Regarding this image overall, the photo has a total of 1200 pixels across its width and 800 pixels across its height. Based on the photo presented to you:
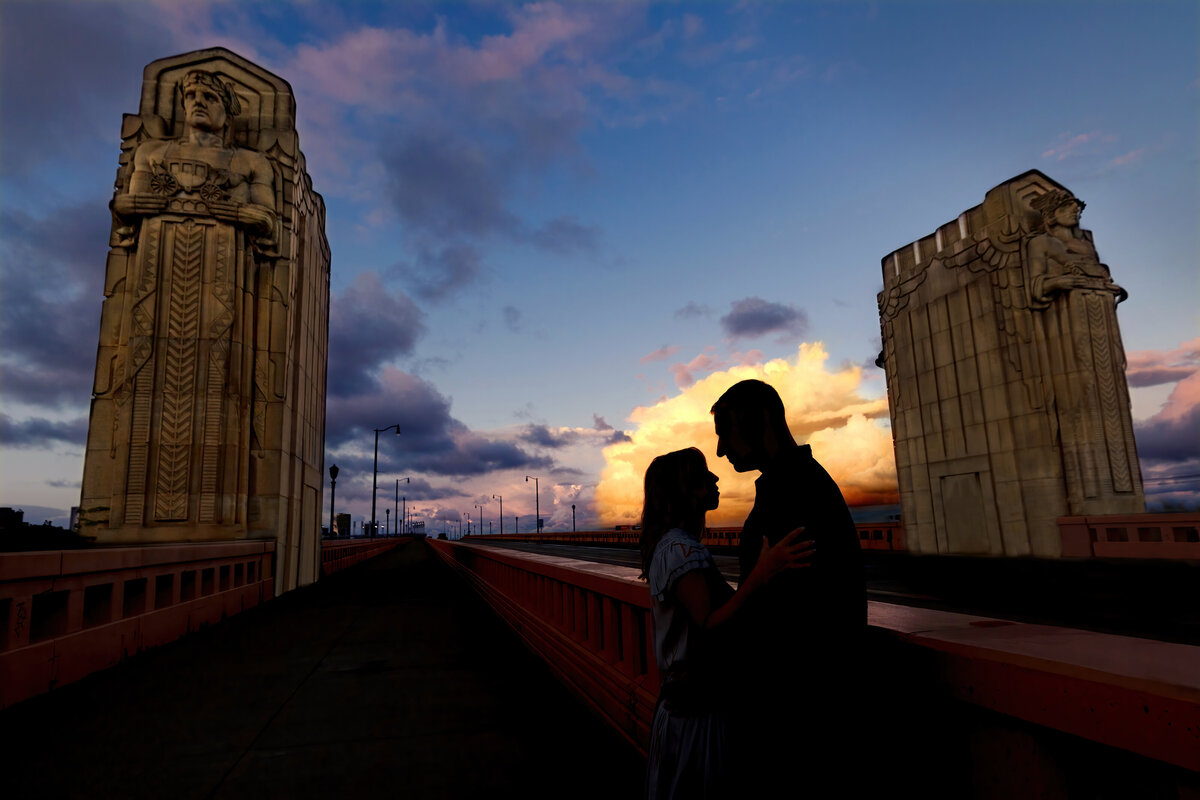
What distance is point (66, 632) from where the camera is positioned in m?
7.80

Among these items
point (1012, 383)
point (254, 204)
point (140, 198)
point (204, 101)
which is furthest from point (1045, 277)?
point (140, 198)

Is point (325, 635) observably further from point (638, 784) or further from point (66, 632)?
point (638, 784)

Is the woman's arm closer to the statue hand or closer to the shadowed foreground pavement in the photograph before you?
the shadowed foreground pavement

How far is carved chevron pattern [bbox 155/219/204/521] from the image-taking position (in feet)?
54.9

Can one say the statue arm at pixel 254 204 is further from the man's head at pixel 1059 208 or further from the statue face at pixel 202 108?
the man's head at pixel 1059 208

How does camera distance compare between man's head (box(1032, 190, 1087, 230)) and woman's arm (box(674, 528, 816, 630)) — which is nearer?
woman's arm (box(674, 528, 816, 630))

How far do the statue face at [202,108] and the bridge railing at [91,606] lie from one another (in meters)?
12.2

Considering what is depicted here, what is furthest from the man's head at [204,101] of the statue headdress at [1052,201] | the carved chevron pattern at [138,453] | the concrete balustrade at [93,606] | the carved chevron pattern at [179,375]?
the statue headdress at [1052,201]

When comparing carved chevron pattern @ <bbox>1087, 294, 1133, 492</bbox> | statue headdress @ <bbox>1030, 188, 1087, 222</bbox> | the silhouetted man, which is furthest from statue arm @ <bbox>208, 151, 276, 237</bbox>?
carved chevron pattern @ <bbox>1087, 294, 1133, 492</bbox>

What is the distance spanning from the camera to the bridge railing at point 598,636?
190 inches

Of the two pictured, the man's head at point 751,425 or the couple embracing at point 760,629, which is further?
the man's head at point 751,425

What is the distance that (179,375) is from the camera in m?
17.2

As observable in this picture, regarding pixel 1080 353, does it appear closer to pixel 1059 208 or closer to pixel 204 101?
pixel 1059 208

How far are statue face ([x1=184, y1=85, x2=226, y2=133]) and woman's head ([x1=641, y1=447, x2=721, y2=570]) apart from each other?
20581 mm
